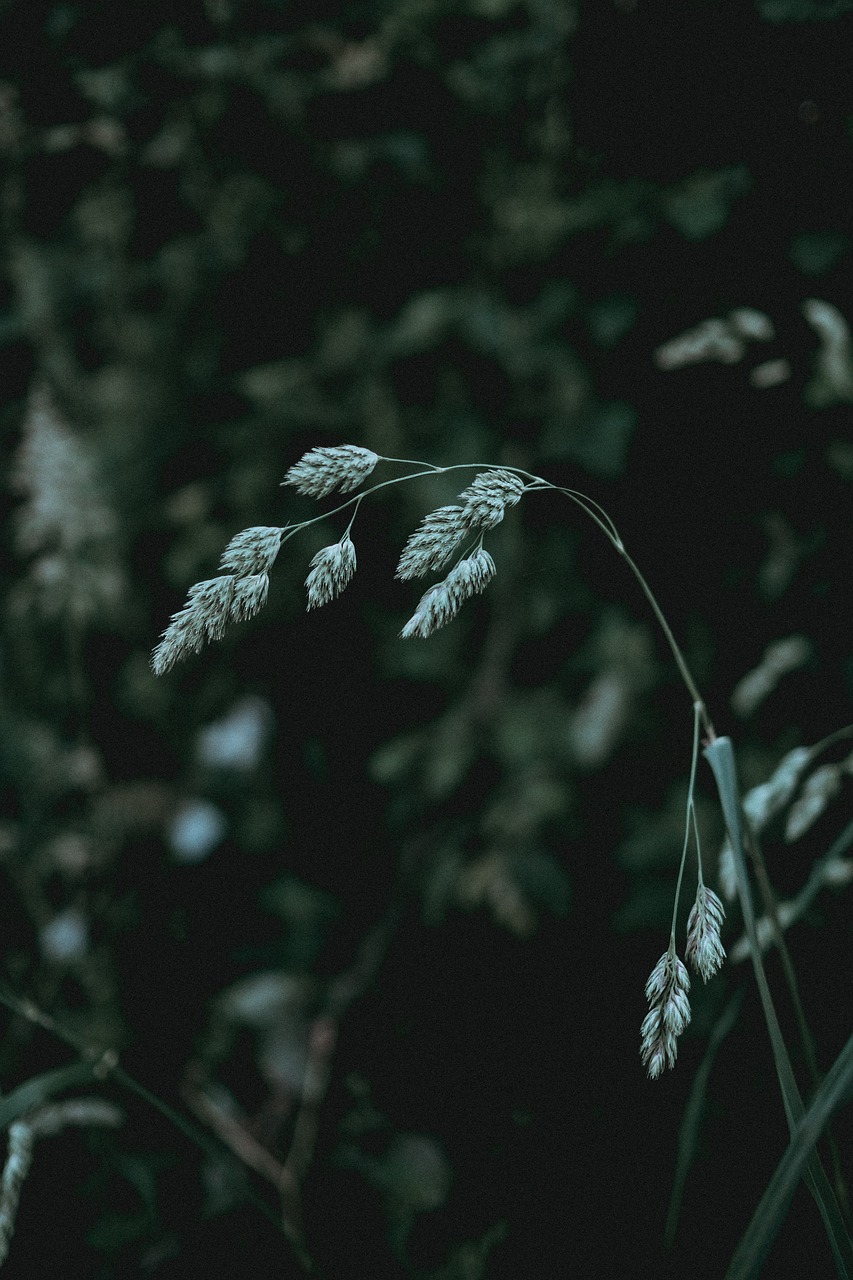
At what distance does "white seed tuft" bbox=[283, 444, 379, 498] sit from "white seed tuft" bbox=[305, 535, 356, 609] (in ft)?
0.09

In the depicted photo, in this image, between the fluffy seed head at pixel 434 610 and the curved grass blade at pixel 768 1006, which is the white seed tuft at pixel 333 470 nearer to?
the fluffy seed head at pixel 434 610

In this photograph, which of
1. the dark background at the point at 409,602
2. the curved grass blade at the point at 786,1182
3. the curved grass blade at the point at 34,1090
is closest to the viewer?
the curved grass blade at the point at 786,1182

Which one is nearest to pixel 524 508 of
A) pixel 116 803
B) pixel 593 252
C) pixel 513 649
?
pixel 513 649

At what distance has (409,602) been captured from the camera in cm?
96

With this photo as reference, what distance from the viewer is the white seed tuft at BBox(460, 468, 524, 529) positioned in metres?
0.39

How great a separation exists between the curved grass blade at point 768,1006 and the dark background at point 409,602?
1.16 ft

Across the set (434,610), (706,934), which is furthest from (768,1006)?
(434,610)

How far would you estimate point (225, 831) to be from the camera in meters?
1.04

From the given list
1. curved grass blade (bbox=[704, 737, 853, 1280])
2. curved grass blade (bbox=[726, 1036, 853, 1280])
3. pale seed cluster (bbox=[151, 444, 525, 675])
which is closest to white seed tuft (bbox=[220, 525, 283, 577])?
pale seed cluster (bbox=[151, 444, 525, 675])

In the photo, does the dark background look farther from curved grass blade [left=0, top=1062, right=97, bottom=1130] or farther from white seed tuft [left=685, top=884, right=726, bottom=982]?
white seed tuft [left=685, top=884, right=726, bottom=982]

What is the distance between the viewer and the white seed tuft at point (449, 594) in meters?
0.37

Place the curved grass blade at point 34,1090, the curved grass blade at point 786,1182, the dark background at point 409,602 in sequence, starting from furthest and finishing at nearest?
the dark background at point 409,602
the curved grass blade at point 34,1090
the curved grass blade at point 786,1182

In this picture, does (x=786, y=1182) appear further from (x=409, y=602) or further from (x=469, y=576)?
(x=409, y=602)

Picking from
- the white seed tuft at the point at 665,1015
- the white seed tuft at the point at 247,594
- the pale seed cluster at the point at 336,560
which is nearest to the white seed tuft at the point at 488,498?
the pale seed cluster at the point at 336,560
